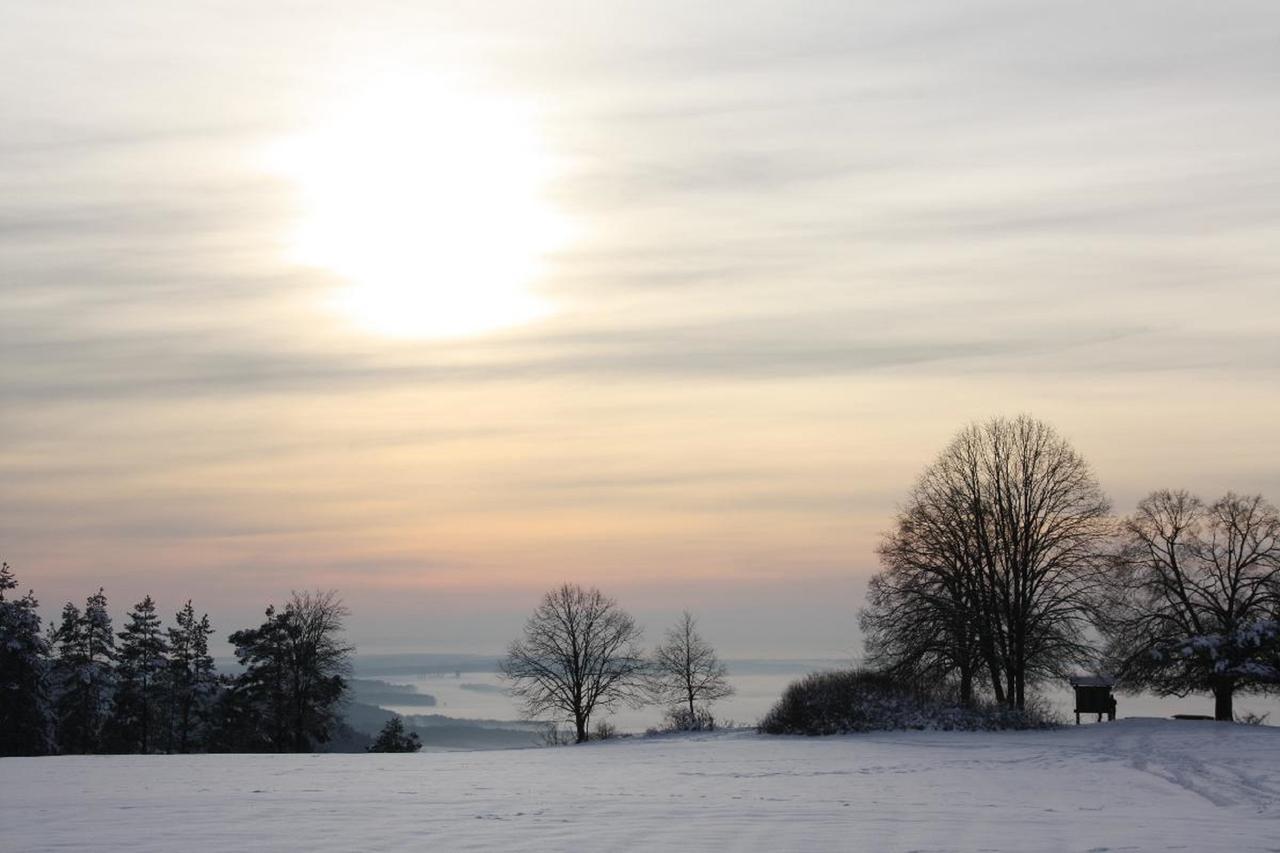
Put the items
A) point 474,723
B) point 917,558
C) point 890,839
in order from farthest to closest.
→ point 474,723, point 917,558, point 890,839

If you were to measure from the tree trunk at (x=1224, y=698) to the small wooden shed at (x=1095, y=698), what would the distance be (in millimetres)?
4187

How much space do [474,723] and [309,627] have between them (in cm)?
11587

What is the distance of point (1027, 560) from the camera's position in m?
56.6

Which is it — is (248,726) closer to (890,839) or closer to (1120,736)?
(1120,736)

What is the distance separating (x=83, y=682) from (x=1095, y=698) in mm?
52823

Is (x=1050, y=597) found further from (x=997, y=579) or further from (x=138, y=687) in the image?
(x=138, y=687)

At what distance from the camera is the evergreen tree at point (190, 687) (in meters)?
74.9

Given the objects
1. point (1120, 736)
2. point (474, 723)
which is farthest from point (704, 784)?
point (474, 723)

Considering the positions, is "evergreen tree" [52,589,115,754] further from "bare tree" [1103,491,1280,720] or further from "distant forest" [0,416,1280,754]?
"bare tree" [1103,491,1280,720]

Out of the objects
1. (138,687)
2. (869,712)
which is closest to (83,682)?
(138,687)

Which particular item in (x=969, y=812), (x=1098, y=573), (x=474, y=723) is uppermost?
(x=1098, y=573)

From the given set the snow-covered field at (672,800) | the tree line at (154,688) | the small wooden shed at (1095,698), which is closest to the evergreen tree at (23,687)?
the tree line at (154,688)

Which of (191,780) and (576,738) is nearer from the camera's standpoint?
(191,780)

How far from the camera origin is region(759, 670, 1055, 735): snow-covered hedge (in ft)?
156
